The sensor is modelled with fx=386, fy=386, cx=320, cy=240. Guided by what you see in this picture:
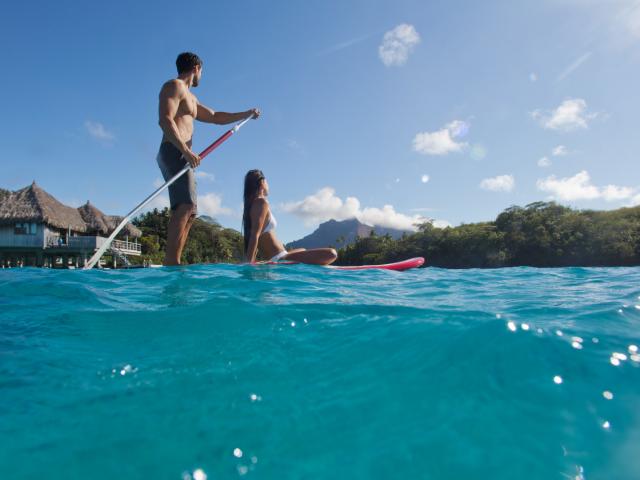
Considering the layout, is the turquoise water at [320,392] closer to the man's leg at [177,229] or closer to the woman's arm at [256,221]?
the man's leg at [177,229]

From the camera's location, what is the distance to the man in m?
3.91

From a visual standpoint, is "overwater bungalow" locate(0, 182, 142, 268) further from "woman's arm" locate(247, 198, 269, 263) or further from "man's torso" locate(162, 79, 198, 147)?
"woman's arm" locate(247, 198, 269, 263)

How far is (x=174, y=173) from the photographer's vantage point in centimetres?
417

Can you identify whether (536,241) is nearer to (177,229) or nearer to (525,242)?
(525,242)

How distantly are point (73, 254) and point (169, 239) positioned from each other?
2138 centimetres

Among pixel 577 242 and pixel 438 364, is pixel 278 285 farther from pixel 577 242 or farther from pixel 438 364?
pixel 577 242

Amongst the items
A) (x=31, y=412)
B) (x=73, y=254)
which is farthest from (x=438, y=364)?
(x=73, y=254)

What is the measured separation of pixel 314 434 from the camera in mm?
1106

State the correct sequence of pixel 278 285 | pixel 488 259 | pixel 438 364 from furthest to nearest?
pixel 488 259 < pixel 278 285 < pixel 438 364

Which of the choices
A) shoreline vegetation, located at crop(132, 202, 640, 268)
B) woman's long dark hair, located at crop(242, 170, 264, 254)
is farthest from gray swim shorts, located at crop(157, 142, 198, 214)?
shoreline vegetation, located at crop(132, 202, 640, 268)

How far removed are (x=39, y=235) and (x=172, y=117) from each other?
2101 centimetres

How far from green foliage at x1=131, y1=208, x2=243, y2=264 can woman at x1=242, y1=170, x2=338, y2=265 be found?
85.1ft

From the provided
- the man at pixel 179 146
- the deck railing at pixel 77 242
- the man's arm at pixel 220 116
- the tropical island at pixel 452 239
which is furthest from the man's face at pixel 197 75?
the deck railing at pixel 77 242

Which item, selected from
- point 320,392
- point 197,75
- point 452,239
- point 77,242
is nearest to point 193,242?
point 77,242
